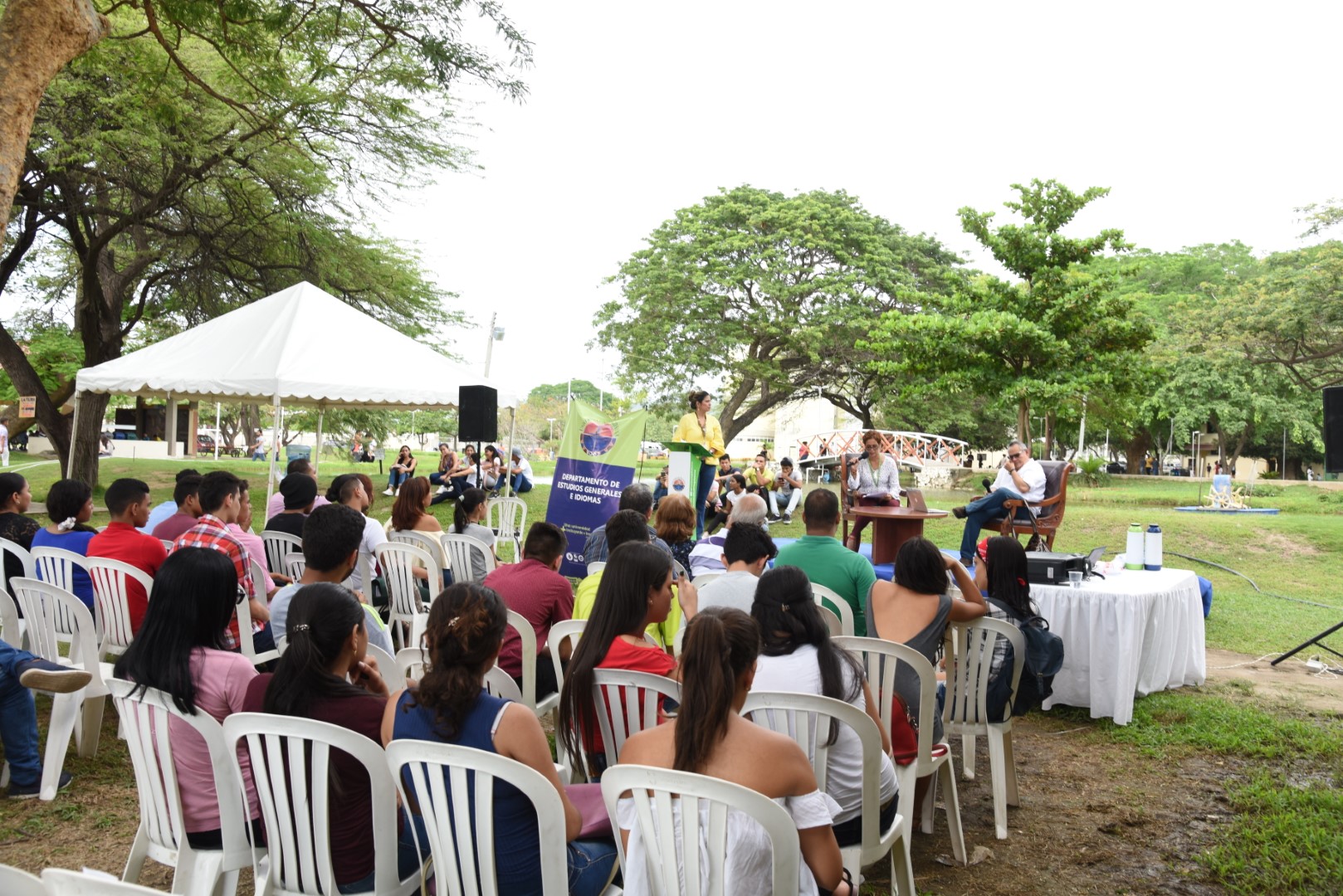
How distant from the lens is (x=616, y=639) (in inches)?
110

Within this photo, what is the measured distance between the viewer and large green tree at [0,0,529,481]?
35.2ft

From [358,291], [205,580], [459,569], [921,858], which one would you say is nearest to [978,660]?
[921,858]

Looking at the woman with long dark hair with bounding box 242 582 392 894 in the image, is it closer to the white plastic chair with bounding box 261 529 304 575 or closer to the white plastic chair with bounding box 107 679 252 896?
the white plastic chair with bounding box 107 679 252 896

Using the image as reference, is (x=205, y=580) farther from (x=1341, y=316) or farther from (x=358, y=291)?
(x=1341, y=316)

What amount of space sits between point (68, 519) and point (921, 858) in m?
4.26

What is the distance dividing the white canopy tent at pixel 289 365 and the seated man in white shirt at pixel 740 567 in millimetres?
5582

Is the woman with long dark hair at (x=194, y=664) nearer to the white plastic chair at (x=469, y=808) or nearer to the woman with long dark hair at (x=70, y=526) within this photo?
the white plastic chair at (x=469, y=808)

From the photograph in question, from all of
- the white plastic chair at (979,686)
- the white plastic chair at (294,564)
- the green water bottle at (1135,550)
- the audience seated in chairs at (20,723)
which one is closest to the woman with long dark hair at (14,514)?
the white plastic chair at (294,564)

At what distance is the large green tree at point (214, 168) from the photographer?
35.2 feet

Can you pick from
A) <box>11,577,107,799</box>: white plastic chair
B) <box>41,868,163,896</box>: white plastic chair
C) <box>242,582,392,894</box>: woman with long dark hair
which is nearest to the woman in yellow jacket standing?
<box>11,577,107,799</box>: white plastic chair

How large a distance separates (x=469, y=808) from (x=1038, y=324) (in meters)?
16.0

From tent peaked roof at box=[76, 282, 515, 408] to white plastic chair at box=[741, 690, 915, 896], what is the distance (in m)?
6.90

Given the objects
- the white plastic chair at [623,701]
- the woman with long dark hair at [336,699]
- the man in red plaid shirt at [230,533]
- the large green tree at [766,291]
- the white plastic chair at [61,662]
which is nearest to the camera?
the woman with long dark hair at [336,699]

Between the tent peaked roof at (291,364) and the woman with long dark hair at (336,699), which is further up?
the tent peaked roof at (291,364)
